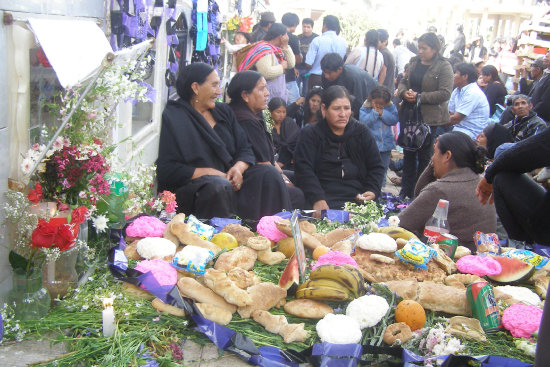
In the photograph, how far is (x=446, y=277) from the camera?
2.86 meters

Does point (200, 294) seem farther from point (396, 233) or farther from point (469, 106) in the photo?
point (469, 106)

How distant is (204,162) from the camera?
4.57m

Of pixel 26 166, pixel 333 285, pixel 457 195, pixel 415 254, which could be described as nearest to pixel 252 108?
pixel 457 195

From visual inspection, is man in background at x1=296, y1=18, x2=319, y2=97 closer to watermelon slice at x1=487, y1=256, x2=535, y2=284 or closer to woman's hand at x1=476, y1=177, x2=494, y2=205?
watermelon slice at x1=487, y1=256, x2=535, y2=284

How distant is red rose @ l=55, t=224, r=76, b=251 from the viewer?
86.1 inches

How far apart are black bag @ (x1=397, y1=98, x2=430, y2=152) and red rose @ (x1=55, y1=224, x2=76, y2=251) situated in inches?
197

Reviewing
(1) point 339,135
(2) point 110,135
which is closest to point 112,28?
(2) point 110,135

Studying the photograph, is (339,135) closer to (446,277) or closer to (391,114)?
(391,114)

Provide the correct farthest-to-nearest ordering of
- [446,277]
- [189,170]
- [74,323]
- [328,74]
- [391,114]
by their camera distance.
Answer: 1. [328,74]
2. [391,114]
3. [189,170]
4. [446,277]
5. [74,323]

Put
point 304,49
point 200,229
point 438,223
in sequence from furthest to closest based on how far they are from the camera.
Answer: point 304,49 → point 438,223 → point 200,229

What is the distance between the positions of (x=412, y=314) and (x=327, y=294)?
390 mm

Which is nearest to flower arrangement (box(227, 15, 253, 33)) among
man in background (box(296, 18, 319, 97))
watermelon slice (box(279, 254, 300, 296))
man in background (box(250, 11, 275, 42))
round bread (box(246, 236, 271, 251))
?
man in background (box(250, 11, 275, 42))

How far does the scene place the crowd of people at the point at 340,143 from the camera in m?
3.76

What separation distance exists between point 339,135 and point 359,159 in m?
0.31
